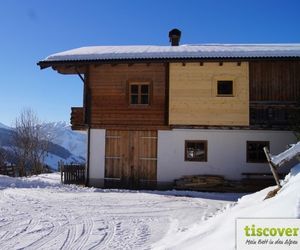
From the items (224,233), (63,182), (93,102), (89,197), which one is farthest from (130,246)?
(63,182)

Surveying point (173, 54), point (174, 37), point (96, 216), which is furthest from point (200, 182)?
point (174, 37)

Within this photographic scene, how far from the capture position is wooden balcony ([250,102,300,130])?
17.1m

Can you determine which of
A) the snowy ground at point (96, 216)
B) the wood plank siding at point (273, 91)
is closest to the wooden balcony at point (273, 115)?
the wood plank siding at point (273, 91)

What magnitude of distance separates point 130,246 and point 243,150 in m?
11.1

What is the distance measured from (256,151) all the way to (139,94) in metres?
5.89

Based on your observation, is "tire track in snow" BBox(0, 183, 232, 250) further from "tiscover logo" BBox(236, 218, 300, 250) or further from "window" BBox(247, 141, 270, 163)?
"window" BBox(247, 141, 270, 163)

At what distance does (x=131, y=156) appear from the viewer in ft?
58.9

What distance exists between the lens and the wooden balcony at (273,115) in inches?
674

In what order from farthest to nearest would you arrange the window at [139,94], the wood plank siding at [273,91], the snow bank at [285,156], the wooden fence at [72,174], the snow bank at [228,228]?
the wooden fence at [72,174], the window at [139,94], the wood plank siding at [273,91], the snow bank at [285,156], the snow bank at [228,228]

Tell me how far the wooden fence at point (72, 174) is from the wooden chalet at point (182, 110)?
2.16 metres

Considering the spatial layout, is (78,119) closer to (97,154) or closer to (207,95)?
(97,154)

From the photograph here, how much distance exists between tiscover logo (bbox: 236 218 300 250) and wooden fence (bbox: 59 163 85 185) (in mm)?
14819

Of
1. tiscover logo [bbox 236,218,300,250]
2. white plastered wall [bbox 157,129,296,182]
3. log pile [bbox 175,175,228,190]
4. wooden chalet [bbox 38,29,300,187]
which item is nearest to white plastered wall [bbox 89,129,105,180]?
wooden chalet [bbox 38,29,300,187]

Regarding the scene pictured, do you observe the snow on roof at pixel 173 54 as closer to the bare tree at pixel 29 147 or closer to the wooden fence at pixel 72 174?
the wooden fence at pixel 72 174
